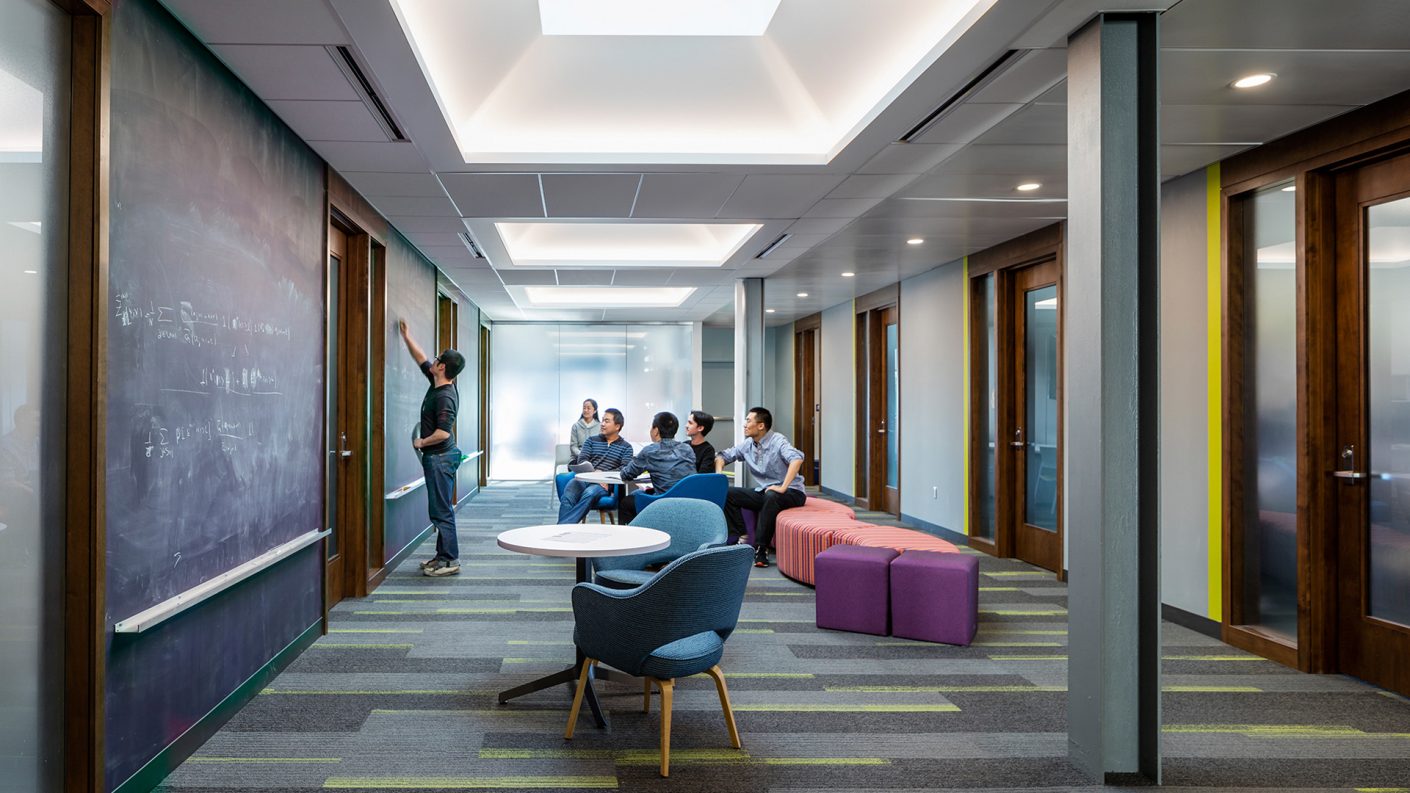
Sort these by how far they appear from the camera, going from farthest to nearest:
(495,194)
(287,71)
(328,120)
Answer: (495,194) < (328,120) < (287,71)

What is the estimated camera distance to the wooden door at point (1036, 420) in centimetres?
692

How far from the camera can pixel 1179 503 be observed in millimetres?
5258

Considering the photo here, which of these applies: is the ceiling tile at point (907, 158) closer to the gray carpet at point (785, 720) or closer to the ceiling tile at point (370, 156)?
the ceiling tile at point (370, 156)

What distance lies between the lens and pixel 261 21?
121 inches

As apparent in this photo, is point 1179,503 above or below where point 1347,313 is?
below

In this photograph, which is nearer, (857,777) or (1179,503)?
(857,777)

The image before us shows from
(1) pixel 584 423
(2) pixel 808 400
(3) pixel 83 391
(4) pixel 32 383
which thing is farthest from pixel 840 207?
(2) pixel 808 400

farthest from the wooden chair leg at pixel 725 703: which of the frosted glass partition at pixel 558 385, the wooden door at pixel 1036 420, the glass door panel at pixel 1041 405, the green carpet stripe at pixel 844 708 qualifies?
the frosted glass partition at pixel 558 385

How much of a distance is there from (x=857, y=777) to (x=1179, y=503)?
3.28 m

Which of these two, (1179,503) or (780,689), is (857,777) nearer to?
(780,689)

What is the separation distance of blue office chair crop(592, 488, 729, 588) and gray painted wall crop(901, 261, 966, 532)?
4731mm

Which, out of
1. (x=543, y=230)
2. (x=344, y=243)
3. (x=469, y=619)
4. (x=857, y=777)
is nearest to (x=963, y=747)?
(x=857, y=777)

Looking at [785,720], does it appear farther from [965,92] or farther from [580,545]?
[965,92]

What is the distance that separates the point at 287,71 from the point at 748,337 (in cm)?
665
